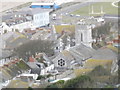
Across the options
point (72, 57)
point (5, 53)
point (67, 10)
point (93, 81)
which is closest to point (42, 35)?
point (5, 53)

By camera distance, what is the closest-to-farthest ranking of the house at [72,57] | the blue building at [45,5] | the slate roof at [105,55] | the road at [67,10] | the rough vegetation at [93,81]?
1. the rough vegetation at [93,81]
2. the slate roof at [105,55]
3. the house at [72,57]
4. the road at [67,10]
5. the blue building at [45,5]

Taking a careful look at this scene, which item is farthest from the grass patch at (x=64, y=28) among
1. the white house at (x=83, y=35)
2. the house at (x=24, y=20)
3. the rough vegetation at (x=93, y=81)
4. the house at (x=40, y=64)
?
the rough vegetation at (x=93, y=81)

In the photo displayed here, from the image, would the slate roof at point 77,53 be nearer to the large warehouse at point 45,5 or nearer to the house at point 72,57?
the house at point 72,57

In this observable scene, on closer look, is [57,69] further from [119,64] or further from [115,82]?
[115,82]

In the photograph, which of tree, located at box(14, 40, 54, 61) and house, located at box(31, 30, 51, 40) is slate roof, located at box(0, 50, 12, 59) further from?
house, located at box(31, 30, 51, 40)

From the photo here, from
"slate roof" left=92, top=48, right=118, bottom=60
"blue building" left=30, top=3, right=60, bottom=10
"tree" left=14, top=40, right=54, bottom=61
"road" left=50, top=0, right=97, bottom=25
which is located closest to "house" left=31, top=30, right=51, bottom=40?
"tree" left=14, top=40, right=54, bottom=61

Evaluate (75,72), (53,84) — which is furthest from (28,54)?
(53,84)
